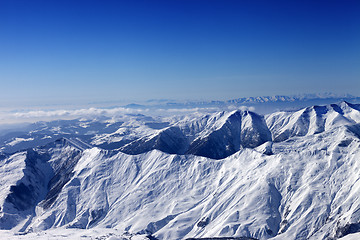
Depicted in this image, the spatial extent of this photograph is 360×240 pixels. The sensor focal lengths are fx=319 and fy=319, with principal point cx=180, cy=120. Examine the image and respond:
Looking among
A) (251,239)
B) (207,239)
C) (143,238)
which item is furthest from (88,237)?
(251,239)

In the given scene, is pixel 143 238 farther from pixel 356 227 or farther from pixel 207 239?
pixel 356 227

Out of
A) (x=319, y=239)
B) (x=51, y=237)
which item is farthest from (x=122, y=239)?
(x=319, y=239)

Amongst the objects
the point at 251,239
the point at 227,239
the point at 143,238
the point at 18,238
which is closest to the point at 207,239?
the point at 227,239

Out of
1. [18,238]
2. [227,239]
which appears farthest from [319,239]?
[18,238]

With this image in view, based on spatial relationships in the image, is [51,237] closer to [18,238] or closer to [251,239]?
[18,238]

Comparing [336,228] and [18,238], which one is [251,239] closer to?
[336,228]

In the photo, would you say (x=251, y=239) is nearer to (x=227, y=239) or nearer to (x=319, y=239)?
(x=227, y=239)
